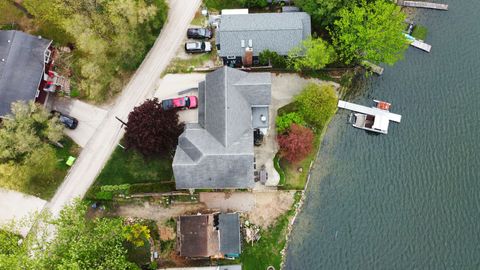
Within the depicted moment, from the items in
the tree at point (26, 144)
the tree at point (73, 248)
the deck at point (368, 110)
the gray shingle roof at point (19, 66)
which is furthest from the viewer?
the deck at point (368, 110)

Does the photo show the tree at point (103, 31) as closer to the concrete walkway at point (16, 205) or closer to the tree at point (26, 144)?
the tree at point (26, 144)

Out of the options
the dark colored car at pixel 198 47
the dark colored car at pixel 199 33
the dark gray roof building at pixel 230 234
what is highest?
the dark colored car at pixel 199 33

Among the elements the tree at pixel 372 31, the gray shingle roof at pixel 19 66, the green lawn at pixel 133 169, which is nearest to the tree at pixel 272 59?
the tree at pixel 372 31

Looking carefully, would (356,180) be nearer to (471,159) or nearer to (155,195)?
(471,159)

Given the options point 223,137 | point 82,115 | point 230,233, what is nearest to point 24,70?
point 82,115

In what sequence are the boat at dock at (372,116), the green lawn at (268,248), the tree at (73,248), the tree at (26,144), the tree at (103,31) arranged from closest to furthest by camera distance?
the tree at (73,248), the tree at (26,144), the green lawn at (268,248), the tree at (103,31), the boat at dock at (372,116)

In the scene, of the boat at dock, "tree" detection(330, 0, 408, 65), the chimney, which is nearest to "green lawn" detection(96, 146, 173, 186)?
the chimney
